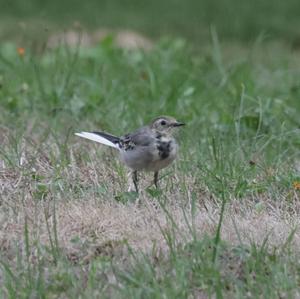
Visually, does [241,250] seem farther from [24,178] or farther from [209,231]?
[24,178]

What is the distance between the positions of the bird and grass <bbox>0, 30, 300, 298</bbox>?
160mm

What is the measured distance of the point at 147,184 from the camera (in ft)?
22.6

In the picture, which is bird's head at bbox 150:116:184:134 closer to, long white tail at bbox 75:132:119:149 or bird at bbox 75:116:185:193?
bird at bbox 75:116:185:193

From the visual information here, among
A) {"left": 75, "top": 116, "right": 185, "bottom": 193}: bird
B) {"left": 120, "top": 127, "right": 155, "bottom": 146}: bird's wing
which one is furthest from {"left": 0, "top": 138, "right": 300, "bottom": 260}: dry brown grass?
{"left": 120, "top": 127, "right": 155, "bottom": 146}: bird's wing

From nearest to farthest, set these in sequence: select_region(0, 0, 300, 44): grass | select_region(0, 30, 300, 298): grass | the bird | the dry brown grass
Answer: select_region(0, 30, 300, 298): grass
the dry brown grass
the bird
select_region(0, 0, 300, 44): grass

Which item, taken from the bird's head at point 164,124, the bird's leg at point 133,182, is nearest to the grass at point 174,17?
the bird's head at point 164,124

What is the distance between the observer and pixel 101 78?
9422 mm

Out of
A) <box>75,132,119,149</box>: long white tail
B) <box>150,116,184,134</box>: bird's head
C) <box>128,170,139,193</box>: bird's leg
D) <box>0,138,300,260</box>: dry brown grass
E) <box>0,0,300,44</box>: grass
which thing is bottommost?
<box>0,138,300,260</box>: dry brown grass

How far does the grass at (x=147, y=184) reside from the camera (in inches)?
204

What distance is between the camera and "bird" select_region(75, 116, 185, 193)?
6539 millimetres

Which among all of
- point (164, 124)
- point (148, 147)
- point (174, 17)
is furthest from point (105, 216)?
point (174, 17)

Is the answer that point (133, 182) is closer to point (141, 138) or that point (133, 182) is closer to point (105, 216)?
point (141, 138)

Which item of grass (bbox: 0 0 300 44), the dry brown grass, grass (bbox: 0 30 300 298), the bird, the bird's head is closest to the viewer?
grass (bbox: 0 30 300 298)

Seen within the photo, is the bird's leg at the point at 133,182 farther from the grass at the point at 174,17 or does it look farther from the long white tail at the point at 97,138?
the grass at the point at 174,17
